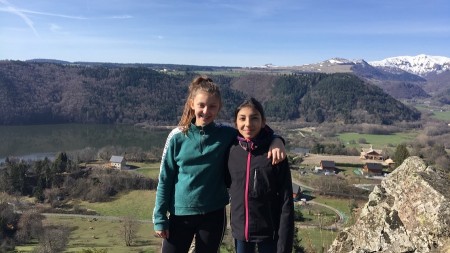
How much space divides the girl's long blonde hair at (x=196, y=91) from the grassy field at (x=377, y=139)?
56564mm

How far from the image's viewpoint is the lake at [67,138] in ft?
170

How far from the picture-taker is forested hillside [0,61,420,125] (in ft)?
283

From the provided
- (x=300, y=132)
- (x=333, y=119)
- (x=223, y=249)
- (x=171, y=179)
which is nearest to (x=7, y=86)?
(x=300, y=132)

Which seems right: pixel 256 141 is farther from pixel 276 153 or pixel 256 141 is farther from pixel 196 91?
pixel 196 91

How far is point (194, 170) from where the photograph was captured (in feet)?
8.71

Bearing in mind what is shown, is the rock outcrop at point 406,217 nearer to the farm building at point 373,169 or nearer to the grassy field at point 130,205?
the grassy field at point 130,205

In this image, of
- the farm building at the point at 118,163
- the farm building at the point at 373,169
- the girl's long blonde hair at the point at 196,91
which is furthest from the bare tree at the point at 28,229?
the farm building at the point at 373,169

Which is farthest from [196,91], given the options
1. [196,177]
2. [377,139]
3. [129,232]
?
[377,139]

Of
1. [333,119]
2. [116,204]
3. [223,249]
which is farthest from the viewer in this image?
[333,119]

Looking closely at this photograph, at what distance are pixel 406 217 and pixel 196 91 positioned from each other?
152 cm

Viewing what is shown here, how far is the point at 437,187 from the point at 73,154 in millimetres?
46827

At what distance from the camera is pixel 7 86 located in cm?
9306

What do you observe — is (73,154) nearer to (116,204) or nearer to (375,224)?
(116,204)

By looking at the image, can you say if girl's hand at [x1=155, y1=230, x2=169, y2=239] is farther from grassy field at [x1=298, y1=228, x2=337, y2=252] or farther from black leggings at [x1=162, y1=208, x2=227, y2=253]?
grassy field at [x1=298, y1=228, x2=337, y2=252]
